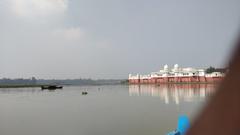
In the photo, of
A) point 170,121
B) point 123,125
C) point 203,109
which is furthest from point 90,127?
point 203,109

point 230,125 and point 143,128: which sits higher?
point 230,125

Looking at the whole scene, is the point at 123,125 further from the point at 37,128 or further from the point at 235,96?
the point at 235,96

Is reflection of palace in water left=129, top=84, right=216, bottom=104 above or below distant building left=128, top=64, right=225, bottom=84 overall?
below

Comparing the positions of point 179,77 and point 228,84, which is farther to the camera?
point 179,77

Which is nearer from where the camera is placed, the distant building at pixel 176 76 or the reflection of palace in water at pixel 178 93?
the reflection of palace in water at pixel 178 93

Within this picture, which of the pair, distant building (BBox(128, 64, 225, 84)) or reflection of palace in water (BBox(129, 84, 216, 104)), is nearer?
reflection of palace in water (BBox(129, 84, 216, 104))

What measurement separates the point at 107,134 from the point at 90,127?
2433 mm

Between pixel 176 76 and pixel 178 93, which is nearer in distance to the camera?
pixel 178 93

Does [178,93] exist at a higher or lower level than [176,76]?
lower

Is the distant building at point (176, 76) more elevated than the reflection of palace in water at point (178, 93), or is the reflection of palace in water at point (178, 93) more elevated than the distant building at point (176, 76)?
the distant building at point (176, 76)

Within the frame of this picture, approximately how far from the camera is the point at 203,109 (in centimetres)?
51

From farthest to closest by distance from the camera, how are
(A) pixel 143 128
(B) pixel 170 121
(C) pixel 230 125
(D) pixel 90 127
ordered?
(B) pixel 170 121, (D) pixel 90 127, (A) pixel 143 128, (C) pixel 230 125

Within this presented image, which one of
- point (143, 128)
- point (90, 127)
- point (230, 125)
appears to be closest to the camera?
point (230, 125)

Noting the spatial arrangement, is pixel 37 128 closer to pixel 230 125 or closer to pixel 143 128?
pixel 143 128
